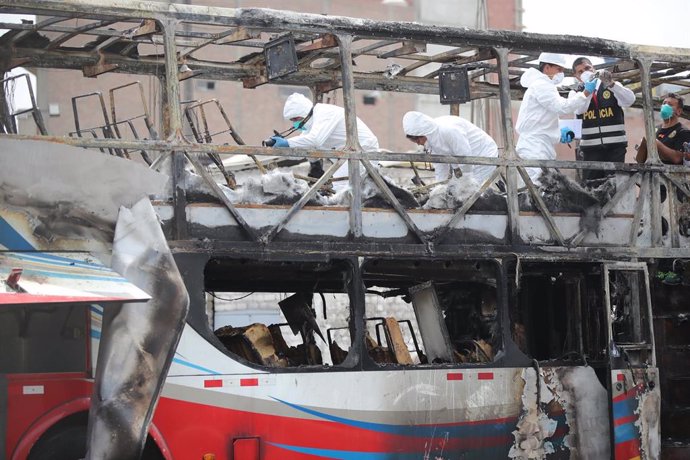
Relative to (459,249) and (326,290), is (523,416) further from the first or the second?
(326,290)

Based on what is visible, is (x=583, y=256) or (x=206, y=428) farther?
(x=583, y=256)

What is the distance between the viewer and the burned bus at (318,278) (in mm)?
7863

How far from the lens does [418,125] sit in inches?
424

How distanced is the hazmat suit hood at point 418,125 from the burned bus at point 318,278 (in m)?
0.58

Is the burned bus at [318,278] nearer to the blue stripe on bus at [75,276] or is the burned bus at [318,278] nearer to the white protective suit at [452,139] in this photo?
→ the blue stripe on bus at [75,276]

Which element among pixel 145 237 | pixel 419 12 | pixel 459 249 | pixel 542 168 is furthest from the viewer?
pixel 419 12

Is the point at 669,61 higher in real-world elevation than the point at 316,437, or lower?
higher

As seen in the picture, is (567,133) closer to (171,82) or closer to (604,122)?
(604,122)

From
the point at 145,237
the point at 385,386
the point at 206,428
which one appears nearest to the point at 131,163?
the point at 145,237

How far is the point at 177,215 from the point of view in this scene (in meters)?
8.48

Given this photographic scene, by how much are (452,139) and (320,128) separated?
1445mm

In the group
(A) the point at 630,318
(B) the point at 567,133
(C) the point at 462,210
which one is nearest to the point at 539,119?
(B) the point at 567,133

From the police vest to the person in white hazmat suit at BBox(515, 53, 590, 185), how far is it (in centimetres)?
51

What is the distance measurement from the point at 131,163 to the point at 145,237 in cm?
57
